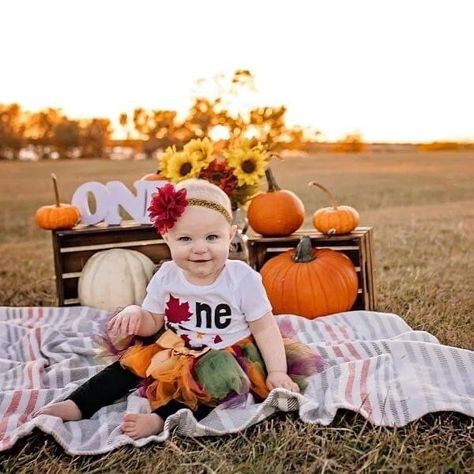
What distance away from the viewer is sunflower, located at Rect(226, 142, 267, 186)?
3.36 meters

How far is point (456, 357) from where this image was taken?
2.23m

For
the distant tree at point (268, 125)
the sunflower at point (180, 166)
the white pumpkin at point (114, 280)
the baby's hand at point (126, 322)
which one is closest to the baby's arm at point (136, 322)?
the baby's hand at point (126, 322)

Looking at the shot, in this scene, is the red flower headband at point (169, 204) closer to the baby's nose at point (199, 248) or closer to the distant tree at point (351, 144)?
the baby's nose at point (199, 248)

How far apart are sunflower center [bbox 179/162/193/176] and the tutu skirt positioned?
124cm

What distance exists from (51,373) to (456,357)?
1.37 meters

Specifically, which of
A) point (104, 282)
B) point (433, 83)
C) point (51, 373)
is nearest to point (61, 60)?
point (433, 83)

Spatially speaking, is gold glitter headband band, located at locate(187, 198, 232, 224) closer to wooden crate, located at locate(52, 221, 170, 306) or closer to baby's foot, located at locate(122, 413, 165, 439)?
baby's foot, located at locate(122, 413, 165, 439)

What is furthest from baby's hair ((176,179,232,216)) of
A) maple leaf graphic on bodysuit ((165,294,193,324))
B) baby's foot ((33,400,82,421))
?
baby's foot ((33,400,82,421))

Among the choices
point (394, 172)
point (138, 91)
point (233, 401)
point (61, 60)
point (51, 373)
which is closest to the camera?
point (233, 401)

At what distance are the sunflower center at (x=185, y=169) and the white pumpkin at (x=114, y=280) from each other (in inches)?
18.4

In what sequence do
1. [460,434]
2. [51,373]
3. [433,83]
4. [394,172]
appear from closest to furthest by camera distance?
[460,434], [51,373], [433,83], [394,172]

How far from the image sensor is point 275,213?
3.31 meters

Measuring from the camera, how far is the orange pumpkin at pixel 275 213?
3.32 m

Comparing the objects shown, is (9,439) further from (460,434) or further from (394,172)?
(394,172)
